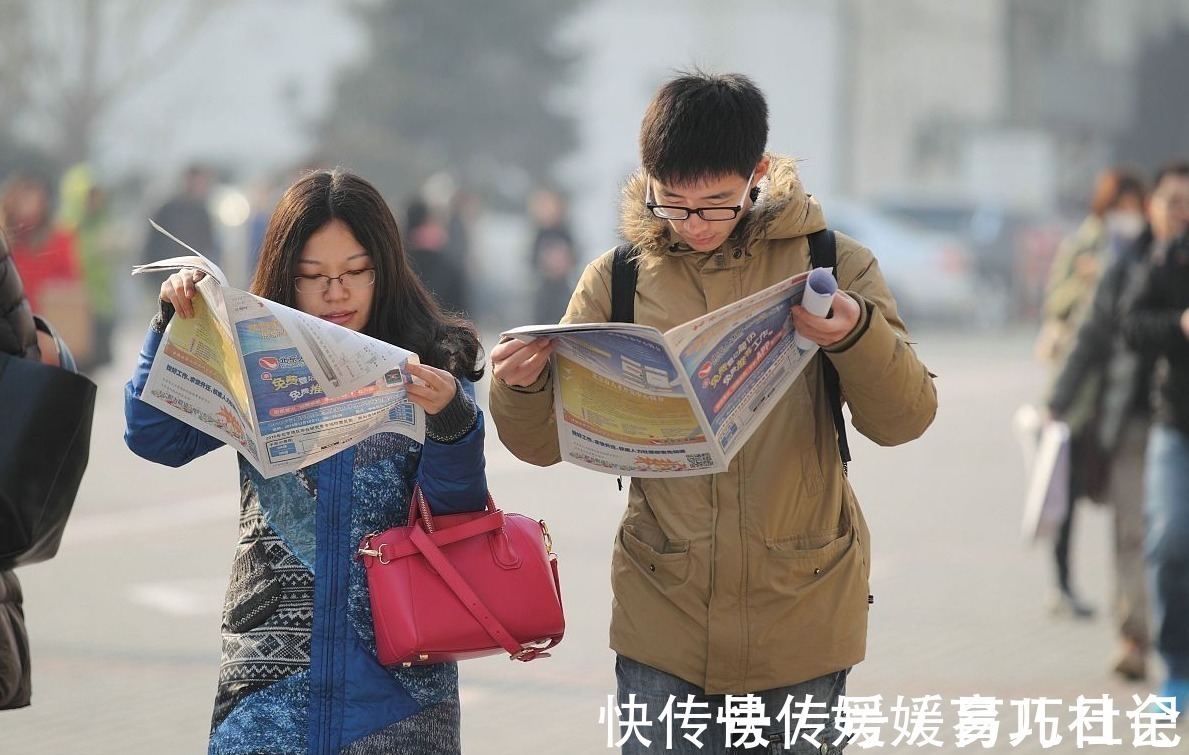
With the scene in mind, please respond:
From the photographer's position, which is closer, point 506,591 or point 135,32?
point 506,591

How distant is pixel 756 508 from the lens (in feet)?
11.2

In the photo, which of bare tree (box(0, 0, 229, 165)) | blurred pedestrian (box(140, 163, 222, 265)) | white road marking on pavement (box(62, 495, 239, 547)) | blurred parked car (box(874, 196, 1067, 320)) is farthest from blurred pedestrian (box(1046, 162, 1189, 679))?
bare tree (box(0, 0, 229, 165))

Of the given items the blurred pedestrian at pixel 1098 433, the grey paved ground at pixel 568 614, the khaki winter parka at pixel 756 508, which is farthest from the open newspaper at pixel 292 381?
the blurred pedestrian at pixel 1098 433

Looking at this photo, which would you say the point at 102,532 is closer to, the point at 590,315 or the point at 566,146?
the point at 590,315

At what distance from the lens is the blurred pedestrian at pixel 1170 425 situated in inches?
245

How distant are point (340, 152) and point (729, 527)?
34.6 meters

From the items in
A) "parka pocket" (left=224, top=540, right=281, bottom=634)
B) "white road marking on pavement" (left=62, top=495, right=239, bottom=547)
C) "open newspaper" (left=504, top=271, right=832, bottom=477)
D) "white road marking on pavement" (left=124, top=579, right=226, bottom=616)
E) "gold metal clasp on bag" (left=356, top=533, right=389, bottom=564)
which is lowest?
"white road marking on pavement" (left=62, top=495, right=239, bottom=547)

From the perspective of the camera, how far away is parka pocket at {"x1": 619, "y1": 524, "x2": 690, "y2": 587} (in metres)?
3.45

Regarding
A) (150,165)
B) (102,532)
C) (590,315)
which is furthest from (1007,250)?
(590,315)

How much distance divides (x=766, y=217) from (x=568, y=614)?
4800 mm

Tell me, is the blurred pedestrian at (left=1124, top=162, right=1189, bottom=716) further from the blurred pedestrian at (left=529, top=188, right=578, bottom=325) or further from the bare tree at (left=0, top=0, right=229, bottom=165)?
the bare tree at (left=0, top=0, right=229, bottom=165)

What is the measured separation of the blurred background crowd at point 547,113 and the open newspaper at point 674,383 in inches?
737

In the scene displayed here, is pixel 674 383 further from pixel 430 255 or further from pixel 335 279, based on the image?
pixel 430 255

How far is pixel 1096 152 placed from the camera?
5100 centimetres
